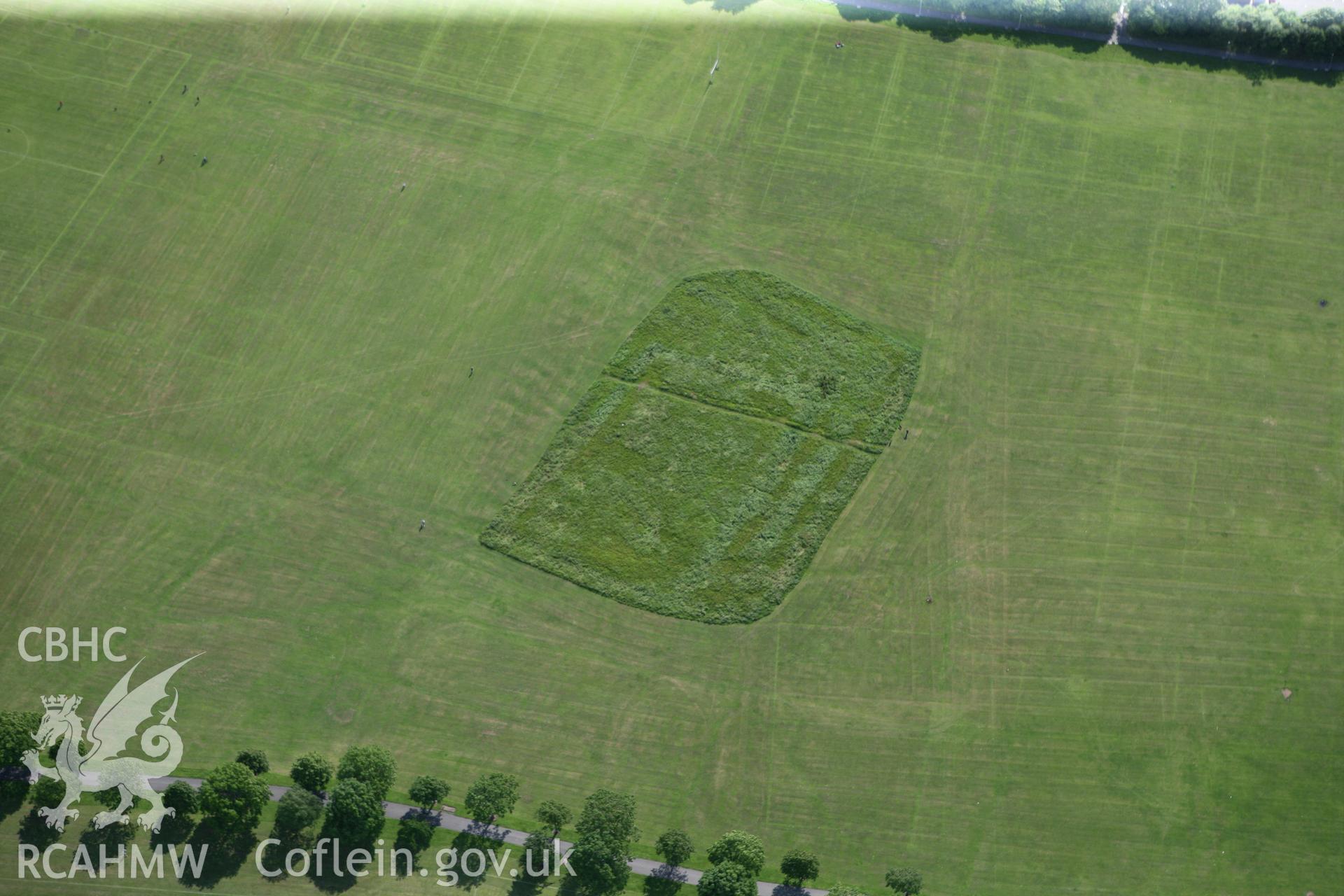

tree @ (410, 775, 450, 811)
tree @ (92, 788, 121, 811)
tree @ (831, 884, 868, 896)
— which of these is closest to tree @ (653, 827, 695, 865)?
tree @ (831, 884, 868, 896)

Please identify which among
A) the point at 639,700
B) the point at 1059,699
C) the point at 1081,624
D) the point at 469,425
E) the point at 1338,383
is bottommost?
the point at 639,700

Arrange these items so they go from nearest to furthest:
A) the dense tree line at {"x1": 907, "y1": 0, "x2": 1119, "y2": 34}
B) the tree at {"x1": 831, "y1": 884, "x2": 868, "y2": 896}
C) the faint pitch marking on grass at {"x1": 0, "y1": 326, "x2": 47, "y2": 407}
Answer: the tree at {"x1": 831, "y1": 884, "x2": 868, "y2": 896}, the faint pitch marking on grass at {"x1": 0, "y1": 326, "x2": 47, "y2": 407}, the dense tree line at {"x1": 907, "y1": 0, "x2": 1119, "y2": 34}

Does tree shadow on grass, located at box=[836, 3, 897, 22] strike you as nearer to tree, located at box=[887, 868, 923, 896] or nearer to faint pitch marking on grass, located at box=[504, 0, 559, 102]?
faint pitch marking on grass, located at box=[504, 0, 559, 102]

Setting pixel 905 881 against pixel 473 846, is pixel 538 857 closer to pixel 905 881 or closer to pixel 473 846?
pixel 473 846

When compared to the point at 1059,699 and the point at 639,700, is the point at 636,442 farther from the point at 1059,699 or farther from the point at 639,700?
the point at 1059,699

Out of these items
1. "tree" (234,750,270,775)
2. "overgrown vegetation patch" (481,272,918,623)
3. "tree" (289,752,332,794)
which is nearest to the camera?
"tree" (289,752,332,794)

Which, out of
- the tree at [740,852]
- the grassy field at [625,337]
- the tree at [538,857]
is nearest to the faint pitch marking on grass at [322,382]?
the grassy field at [625,337]

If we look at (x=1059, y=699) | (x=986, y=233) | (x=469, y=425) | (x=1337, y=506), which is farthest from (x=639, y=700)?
(x=1337, y=506)
